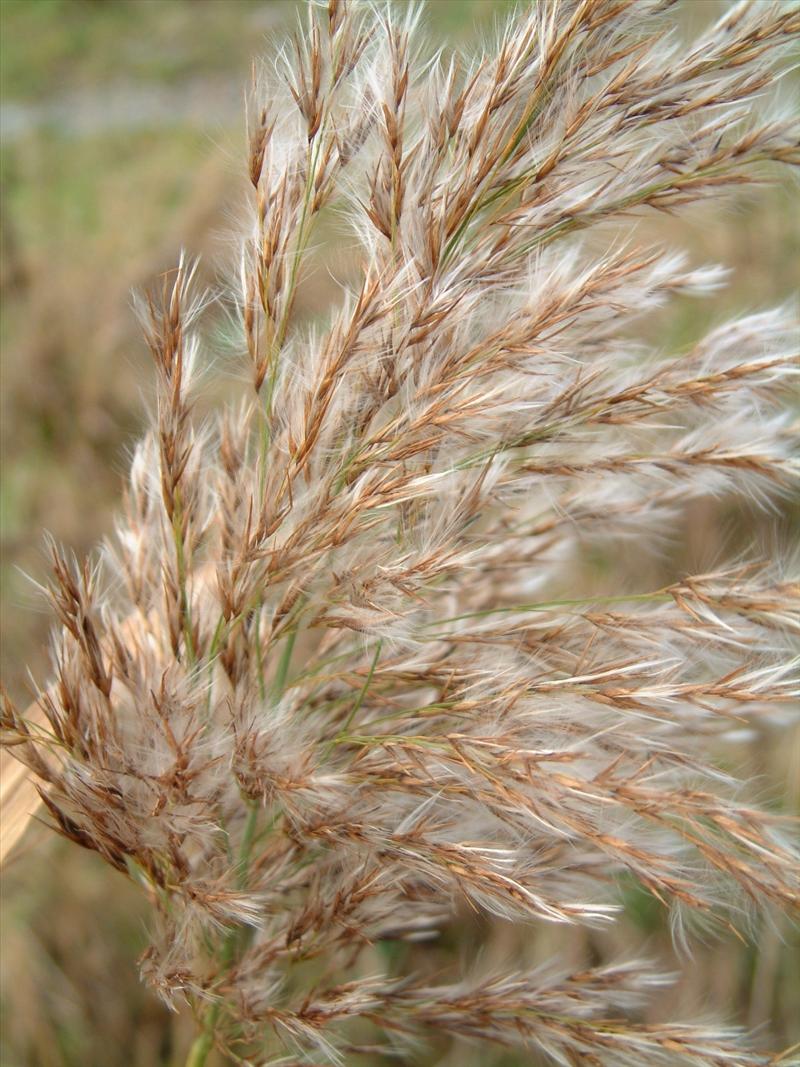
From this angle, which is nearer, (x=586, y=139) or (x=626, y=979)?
(x=586, y=139)

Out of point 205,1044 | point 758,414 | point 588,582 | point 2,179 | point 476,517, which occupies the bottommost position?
point 205,1044

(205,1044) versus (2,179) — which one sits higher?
(2,179)

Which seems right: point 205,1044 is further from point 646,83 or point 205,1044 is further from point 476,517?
point 646,83

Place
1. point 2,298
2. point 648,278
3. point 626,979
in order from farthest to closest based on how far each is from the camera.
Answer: point 2,298 < point 626,979 < point 648,278

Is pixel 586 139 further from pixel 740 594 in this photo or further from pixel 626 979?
pixel 626 979

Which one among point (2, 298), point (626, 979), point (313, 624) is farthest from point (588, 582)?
point (2, 298)

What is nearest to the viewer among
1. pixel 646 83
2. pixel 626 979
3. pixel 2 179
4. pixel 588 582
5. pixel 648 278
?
pixel 646 83

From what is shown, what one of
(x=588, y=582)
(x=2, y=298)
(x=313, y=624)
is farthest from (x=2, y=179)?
(x=313, y=624)
